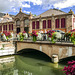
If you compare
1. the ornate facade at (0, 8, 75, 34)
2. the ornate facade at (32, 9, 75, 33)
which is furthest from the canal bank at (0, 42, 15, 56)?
the ornate facade at (32, 9, 75, 33)

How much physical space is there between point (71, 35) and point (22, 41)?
25.5 ft

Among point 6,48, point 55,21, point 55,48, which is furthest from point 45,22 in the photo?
point 55,48

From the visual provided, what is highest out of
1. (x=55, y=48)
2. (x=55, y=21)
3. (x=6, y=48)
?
(x=55, y=21)

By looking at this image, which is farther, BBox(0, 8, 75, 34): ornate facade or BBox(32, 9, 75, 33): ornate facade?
BBox(0, 8, 75, 34): ornate facade

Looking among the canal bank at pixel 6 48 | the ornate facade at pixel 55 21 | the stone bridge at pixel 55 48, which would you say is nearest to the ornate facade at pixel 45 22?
the ornate facade at pixel 55 21

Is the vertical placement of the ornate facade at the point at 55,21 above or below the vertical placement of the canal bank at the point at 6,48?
above

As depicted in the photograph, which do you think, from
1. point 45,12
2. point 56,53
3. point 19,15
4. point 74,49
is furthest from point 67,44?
point 19,15

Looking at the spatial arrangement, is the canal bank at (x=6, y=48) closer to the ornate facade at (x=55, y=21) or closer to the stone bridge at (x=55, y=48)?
the stone bridge at (x=55, y=48)

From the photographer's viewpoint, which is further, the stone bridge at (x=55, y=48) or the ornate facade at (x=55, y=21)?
the ornate facade at (x=55, y=21)

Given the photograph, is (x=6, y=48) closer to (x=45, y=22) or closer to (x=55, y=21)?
(x=45, y=22)

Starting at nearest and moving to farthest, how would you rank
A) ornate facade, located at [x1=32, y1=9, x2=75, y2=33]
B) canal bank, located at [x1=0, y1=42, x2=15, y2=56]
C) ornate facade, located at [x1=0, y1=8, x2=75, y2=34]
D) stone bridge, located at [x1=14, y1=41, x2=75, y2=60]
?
stone bridge, located at [x1=14, y1=41, x2=75, y2=60]
canal bank, located at [x1=0, y1=42, x2=15, y2=56]
ornate facade, located at [x1=32, y1=9, x2=75, y2=33]
ornate facade, located at [x1=0, y1=8, x2=75, y2=34]

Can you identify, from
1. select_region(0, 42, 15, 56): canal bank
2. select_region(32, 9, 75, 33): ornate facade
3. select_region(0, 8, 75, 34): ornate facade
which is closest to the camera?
select_region(0, 42, 15, 56): canal bank

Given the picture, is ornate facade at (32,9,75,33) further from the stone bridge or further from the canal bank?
the stone bridge

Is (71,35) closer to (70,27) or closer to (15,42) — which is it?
(15,42)
